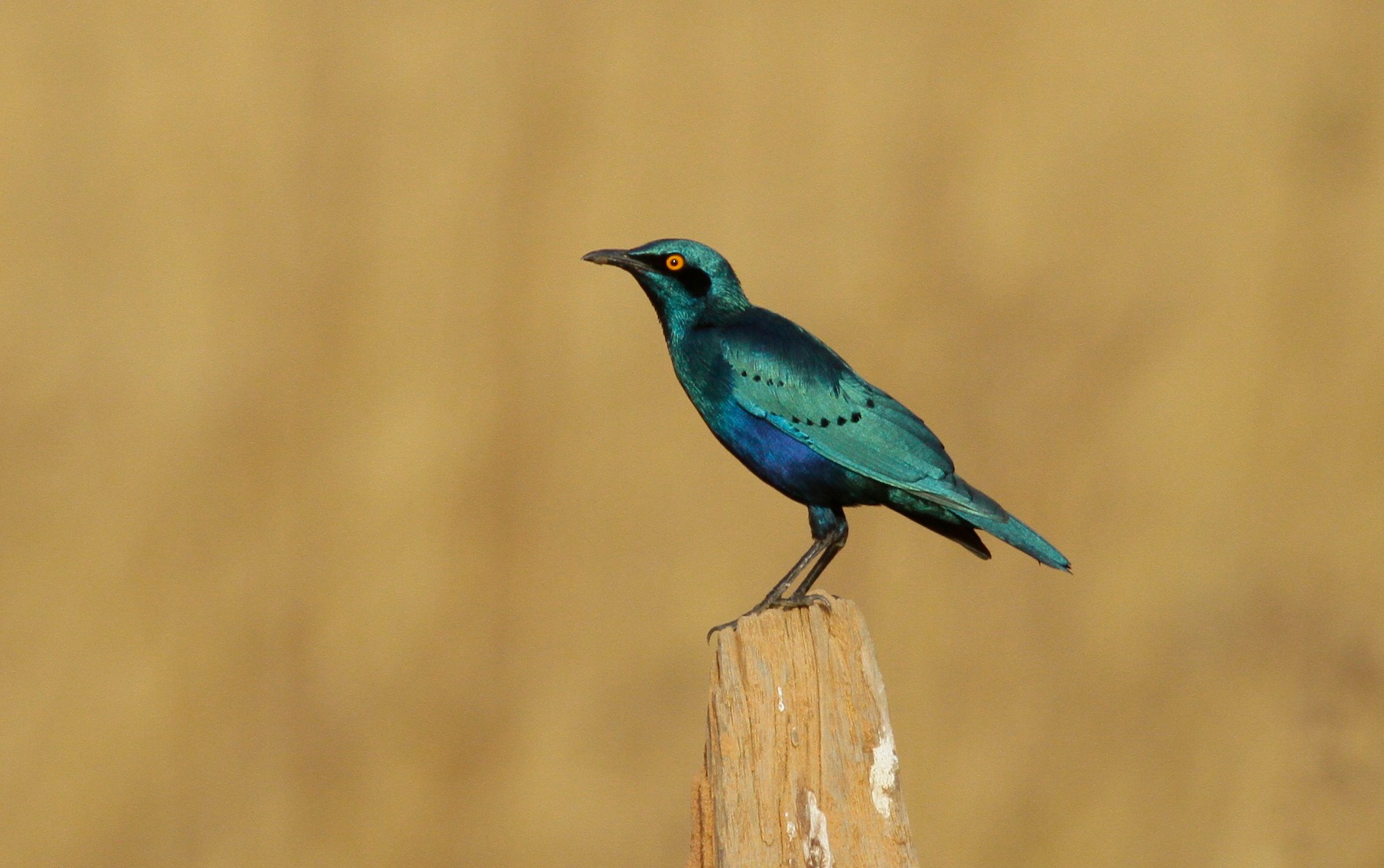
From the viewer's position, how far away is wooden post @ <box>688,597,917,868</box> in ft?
11.4

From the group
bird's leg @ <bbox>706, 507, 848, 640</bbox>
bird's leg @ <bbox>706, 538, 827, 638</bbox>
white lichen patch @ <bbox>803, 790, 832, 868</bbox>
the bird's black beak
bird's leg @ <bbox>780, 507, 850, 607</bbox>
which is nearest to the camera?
white lichen patch @ <bbox>803, 790, 832, 868</bbox>

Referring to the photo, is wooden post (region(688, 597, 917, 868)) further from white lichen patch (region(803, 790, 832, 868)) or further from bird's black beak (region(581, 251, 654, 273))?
bird's black beak (region(581, 251, 654, 273))

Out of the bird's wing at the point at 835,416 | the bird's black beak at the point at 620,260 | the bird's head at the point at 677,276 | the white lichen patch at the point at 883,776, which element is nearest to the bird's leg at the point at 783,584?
the bird's wing at the point at 835,416

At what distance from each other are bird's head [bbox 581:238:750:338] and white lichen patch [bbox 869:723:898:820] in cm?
181

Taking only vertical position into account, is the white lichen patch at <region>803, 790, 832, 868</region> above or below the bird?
below

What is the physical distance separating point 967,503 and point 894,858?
1.37 m

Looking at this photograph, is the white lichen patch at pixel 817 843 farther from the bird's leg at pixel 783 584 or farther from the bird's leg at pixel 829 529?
the bird's leg at pixel 829 529

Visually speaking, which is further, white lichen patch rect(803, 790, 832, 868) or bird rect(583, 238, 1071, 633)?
bird rect(583, 238, 1071, 633)

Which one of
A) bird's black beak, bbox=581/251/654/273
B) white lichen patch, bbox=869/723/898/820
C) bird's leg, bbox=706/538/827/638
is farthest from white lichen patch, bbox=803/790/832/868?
bird's black beak, bbox=581/251/654/273

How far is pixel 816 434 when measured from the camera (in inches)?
185

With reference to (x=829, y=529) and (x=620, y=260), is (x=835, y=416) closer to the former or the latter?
(x=829, y=529)

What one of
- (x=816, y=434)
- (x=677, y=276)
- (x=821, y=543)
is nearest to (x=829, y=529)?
(x=821, y=543)

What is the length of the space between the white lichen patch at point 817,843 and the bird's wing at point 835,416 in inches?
52.7

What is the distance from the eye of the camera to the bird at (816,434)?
465 centimetres
